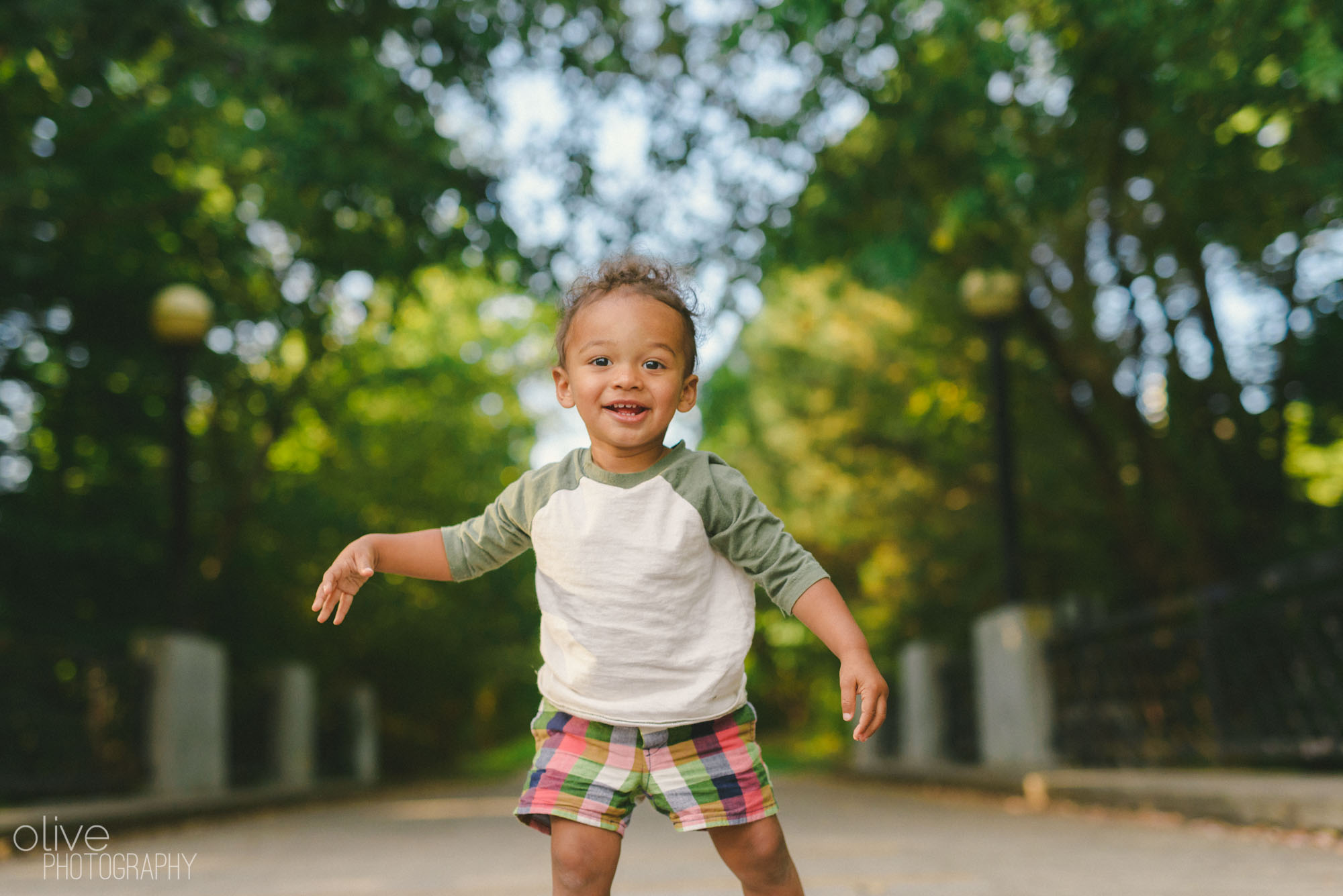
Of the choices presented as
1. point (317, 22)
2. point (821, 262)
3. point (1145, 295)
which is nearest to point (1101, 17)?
point (821, 262)

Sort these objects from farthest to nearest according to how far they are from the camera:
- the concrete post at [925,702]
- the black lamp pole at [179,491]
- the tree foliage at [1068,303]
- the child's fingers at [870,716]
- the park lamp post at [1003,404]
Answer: the concrete post at [925,702] → the park lamp post at [1003,404] → the black lamp pole at [179,491] → the tree foliage at [1068,303] → the child's fingers at [870,716]

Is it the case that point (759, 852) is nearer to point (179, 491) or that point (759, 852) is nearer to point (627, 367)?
point (627, 367)

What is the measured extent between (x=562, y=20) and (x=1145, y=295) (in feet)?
26.3

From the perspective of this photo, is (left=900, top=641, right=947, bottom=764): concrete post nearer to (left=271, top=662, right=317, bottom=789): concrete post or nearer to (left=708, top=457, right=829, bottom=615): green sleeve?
(left=271, top=662, right=317, bottom=789): concrete post

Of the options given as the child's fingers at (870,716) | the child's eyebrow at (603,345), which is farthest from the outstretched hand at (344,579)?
the child's fingers at (870,716)

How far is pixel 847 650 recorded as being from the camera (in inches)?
92.9

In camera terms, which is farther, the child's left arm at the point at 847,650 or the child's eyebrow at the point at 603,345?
the child's eyebrow at the point at 603,345

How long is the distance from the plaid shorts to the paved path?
7.02ft

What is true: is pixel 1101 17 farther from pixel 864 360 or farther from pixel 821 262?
pixel 864 360

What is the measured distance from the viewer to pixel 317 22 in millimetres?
8727

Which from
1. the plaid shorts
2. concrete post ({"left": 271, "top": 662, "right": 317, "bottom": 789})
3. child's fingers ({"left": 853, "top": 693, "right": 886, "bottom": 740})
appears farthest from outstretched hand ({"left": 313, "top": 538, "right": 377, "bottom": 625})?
concrete post ({"left": 271, "top": 662, "right": 317, "bottom": 789})

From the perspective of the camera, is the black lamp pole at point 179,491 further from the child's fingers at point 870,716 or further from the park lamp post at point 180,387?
the child's fingers at point 870,716

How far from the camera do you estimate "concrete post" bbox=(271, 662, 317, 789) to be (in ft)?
48.6

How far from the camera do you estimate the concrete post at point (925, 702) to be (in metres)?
15.6
